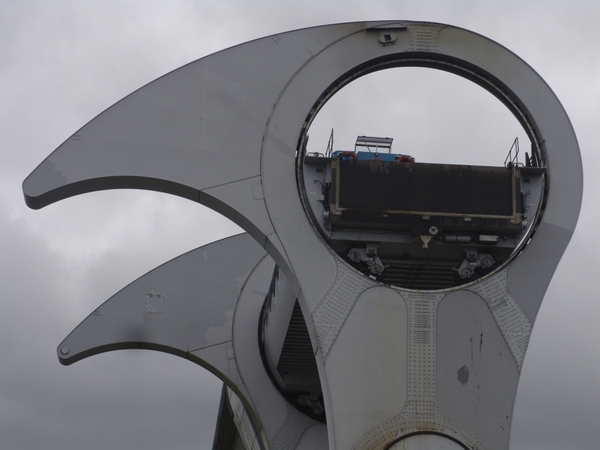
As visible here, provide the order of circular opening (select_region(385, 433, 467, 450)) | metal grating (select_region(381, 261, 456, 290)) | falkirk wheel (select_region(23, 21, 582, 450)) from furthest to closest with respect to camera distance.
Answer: metal grating (select_region(381, 261, 456, 290)), falkirk wheel (select_region(23, 21, 582, 450)), circular opening (select_region(385, 433, 467, 450))

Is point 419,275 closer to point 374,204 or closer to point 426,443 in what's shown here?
point 374,204

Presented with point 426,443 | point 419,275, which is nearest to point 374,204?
point 419,275

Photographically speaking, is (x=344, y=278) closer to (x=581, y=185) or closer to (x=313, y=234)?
(x=313, y=234)

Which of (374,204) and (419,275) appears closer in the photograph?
(374,204)

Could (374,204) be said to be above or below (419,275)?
above

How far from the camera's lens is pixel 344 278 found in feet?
47.0

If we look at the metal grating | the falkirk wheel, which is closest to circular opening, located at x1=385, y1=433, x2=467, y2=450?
the falkirk wheel

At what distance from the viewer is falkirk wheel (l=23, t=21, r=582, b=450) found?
13.9 m

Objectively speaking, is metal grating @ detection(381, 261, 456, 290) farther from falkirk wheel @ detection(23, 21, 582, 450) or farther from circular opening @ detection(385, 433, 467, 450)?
circular opening @ detection(385, 433, 467, 450)

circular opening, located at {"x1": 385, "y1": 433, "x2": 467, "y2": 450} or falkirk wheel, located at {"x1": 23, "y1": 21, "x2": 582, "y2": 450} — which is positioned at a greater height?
falkirk wheel, located at {"x1": 23, "y1": 21, "x2": 582, "y2": 450}

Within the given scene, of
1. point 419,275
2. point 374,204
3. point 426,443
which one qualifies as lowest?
point 426,443

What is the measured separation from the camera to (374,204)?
14430 millimetres

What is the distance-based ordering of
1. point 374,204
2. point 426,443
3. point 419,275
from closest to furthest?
point 426,443, point 374,204, point 419,275

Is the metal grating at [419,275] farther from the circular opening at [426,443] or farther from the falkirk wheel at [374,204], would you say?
the circular opening at [426,443]
